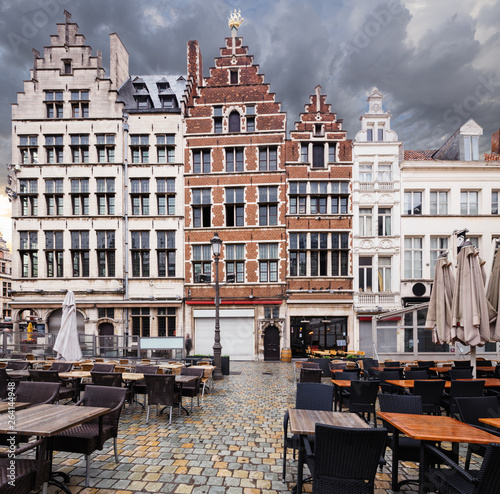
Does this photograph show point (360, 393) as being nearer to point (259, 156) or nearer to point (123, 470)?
point (123, 470)

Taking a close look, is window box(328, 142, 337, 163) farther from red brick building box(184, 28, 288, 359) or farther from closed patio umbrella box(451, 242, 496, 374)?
closed patio umbrella box(451, 242, 496, 374)

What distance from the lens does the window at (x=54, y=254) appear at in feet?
65.5

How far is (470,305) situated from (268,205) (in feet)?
44.3

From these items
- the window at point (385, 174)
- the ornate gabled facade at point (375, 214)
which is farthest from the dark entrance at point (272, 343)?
the window at point (385, 174)

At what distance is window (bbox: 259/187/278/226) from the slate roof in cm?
794

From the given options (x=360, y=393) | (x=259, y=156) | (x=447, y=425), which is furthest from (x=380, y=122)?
(x=447, y=425)

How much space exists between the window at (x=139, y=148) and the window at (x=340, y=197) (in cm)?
1243

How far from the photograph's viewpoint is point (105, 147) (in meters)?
20.2

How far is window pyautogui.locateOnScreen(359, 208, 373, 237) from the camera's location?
63.1 ft

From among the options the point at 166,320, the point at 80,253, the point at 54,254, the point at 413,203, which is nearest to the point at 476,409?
the point at 413,203

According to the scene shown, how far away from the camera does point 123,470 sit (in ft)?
15.4

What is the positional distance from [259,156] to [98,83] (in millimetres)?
11697

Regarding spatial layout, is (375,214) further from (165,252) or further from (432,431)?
(432,431)

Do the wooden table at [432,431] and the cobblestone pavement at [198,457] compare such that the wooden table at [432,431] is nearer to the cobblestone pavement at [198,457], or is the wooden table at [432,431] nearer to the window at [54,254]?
the cobblestone pavement at [198,457]
